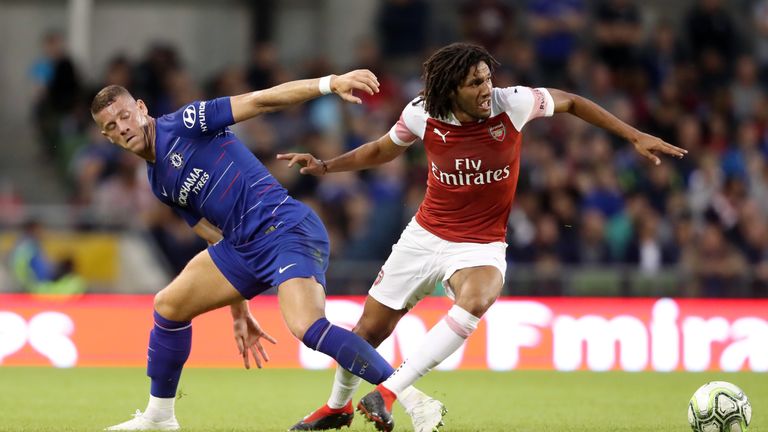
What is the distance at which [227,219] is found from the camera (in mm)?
7160

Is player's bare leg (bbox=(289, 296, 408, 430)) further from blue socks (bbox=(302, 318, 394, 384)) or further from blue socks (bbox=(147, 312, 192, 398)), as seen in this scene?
blue socks (bbox=(147, 312, 192, 398))

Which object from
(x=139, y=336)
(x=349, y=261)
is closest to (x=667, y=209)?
(x=349, y=261)

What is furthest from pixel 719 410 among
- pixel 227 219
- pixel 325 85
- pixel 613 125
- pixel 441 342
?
pixel 227 219

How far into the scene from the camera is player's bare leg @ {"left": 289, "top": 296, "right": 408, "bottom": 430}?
7402 millimetres

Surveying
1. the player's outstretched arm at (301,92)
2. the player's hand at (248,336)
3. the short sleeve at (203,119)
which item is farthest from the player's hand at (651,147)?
the player's hand at (248,336)

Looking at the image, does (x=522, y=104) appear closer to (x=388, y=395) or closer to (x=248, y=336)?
(x=388, y=395)

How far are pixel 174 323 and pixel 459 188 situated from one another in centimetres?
173

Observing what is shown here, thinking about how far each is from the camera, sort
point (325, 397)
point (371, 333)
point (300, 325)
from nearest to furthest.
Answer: point (300, 325) < point (371, 333) < point (325, 397)

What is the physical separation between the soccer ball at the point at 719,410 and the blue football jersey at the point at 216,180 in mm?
2320

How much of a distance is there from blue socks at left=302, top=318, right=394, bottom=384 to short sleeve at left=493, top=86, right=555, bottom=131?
1511 millimetres

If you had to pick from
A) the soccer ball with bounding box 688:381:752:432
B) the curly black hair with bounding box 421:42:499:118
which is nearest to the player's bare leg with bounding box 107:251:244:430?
the curly black hair with bounding box 421:42:499:118

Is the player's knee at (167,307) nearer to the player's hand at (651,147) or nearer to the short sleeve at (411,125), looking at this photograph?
the short sleeve at (411,125)

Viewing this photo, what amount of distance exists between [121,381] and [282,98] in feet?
16.8

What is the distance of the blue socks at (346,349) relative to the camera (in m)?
6.79
